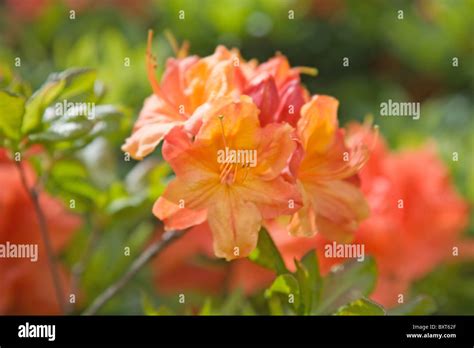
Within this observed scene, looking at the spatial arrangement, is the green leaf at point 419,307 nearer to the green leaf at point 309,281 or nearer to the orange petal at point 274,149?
the green leaf at point 309,281

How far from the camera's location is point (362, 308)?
0.63 m

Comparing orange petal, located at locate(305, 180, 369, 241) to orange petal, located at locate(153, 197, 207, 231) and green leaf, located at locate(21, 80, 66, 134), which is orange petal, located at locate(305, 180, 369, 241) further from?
green leaf, located at locate(21, 80, 66, 134)

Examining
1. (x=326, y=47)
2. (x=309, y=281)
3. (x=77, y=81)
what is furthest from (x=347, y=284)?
(x=326, y=47)

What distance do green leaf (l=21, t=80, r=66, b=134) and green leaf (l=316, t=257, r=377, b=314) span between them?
0.25 m

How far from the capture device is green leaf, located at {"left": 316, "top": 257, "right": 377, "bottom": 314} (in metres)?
0.70

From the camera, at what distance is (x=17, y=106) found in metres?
0.66

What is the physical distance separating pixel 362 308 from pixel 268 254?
77 mm

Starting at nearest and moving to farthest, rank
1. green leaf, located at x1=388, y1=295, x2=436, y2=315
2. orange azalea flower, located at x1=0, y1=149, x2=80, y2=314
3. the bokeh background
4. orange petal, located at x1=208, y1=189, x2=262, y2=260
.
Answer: orange petal, located at x1=208, y1=189, x2=262, y2=260 < green leaf, located at x1=388, y1=295, x2=436, y2=315 < orange azalea flower, located at x1=0, y1=149, x2=80, y2=314 < the bokeh background

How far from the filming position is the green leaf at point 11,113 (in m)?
0.66

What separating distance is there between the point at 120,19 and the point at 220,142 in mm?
824

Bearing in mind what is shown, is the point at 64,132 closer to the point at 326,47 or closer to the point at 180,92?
the point at 180,92

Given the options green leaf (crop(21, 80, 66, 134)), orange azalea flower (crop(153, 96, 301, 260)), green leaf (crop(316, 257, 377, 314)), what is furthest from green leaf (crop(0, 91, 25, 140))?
green leaf (crop(316, 257, 377, 314))

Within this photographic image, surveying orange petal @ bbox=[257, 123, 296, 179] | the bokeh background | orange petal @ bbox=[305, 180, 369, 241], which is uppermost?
the bokeh background
